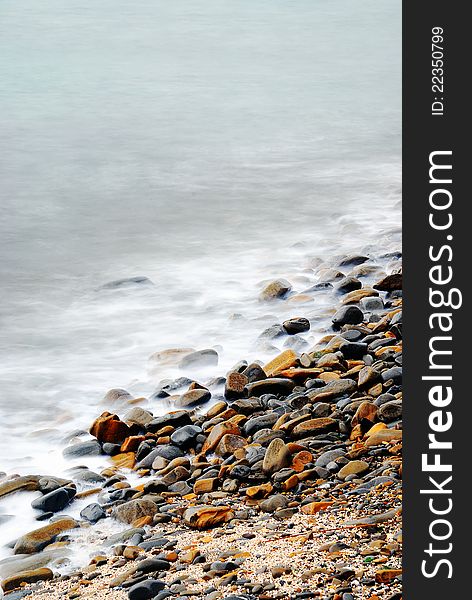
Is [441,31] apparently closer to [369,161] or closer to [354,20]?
[369,161]

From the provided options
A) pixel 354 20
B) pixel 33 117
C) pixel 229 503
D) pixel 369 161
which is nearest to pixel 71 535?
pixel 229 503

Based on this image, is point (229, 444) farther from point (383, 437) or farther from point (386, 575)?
point (386, 575)

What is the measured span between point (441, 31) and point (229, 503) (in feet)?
5.31

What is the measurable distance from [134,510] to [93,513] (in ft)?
0.64

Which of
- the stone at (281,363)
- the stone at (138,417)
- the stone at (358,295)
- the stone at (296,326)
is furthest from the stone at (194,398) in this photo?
the stone at (358,295)

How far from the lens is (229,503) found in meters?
2.90

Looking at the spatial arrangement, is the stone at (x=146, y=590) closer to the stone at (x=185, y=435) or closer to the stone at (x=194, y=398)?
the stone at (x=185, y=435)

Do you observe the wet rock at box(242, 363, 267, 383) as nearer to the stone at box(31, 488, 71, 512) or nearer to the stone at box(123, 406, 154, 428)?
the stone at box(123, 406, 154, 428)

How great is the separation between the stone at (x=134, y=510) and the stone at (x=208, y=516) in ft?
0.59

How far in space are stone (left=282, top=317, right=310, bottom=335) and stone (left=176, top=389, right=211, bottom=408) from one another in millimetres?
857

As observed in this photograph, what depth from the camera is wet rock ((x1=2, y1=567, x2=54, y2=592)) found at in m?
2.69

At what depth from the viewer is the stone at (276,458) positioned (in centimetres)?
302

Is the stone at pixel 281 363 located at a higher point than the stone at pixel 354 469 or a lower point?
higher

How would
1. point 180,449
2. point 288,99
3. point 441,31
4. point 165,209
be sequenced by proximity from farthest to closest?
point 288,99
point 165,209
point 180,449
point 441,31
